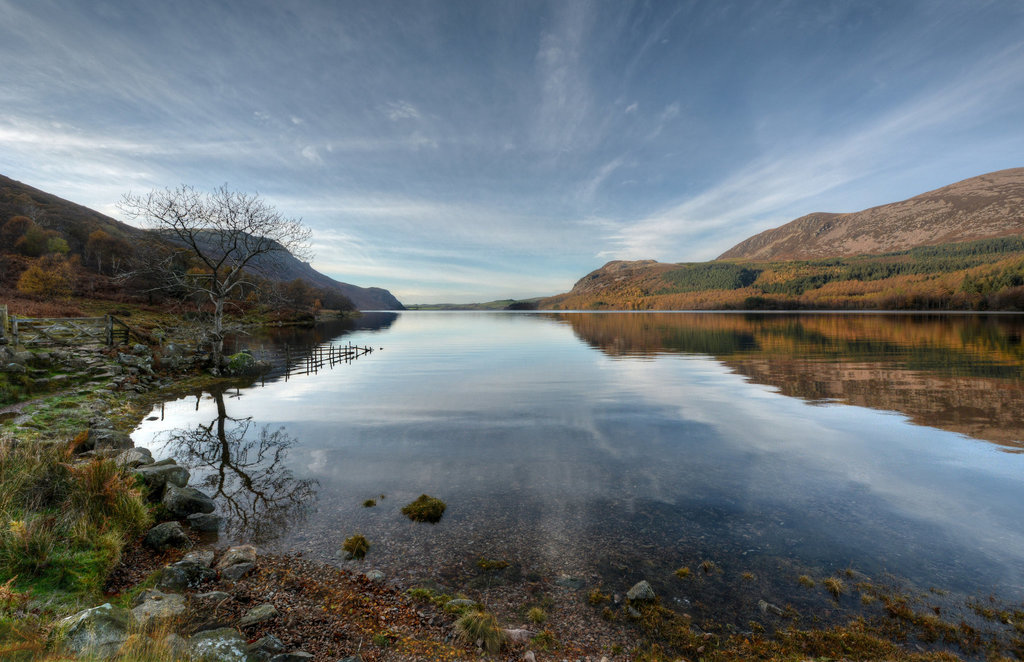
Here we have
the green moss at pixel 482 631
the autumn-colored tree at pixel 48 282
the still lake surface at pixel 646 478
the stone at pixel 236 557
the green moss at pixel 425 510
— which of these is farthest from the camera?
the autumn-colored tree at pixel 48 282

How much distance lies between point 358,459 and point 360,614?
8276mm

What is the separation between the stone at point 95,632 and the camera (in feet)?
15.1

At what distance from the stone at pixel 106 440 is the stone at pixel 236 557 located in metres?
8.71

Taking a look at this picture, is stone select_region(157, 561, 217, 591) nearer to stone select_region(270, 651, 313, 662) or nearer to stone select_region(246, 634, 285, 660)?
stone select_region(246, 634, 285, 660)

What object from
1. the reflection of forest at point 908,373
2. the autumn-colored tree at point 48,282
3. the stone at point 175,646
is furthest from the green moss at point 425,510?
the autumn-colored tree at point 48,282

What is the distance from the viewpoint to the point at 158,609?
20.1ft

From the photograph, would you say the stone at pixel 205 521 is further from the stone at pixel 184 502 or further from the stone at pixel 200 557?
the stone at pixel 200 557

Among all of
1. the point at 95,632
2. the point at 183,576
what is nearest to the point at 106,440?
the point at 183,576

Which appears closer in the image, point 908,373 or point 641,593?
point 641,593

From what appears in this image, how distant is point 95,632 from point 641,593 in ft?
26.8

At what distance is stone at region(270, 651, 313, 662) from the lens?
539cm

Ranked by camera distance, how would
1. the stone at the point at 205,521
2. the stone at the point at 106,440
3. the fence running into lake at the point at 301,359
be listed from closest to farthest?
1. the stone at the point at 205,521
2. the stone at the point at 106,440
3. the fence running into lake at the point at 301,359

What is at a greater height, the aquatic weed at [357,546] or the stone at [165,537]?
the stone at [165,537]

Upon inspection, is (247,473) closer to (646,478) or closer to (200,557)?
(200,557)
